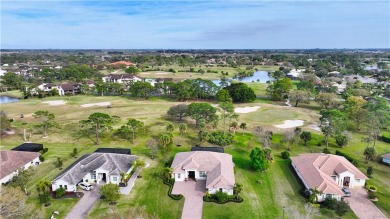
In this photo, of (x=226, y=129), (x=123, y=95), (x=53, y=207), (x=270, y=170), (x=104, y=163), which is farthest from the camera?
(x=123, y=95)

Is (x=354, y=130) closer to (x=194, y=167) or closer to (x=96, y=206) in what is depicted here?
(x=194, y=167)

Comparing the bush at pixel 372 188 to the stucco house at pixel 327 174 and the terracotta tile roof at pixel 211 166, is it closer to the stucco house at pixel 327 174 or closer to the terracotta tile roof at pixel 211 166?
the stucco house at pixel 327 174

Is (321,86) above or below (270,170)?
above

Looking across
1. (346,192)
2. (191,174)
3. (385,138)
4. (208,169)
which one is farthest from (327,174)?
(385,138)

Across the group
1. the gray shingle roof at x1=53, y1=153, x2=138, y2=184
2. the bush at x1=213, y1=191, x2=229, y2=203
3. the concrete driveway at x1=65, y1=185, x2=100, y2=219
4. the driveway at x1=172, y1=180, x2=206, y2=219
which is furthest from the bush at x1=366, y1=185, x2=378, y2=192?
the concrete driveway at x1=65, y1=185, x2=100, y2=219

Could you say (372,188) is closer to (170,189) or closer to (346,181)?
(346,181)

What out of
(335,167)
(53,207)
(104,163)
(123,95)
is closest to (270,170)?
(335,167)

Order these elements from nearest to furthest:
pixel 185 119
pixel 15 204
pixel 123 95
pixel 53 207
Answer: pixel 15 204 → pixel 53 207 → pixel 185 119 → pixel 123 95

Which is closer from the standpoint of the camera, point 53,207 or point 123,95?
point 53,207
